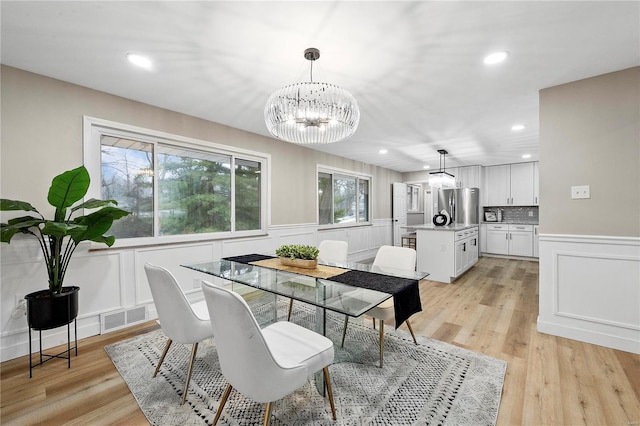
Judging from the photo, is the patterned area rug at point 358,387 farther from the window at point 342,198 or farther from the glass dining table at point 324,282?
the window at point 342,198

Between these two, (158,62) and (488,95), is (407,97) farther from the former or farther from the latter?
(158,62)

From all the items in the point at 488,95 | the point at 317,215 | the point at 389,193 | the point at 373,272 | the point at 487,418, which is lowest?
the point at 487,418

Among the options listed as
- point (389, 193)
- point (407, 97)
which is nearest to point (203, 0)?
point (407, 97)

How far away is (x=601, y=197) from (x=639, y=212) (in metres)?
0.26

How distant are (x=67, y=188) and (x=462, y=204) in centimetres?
731

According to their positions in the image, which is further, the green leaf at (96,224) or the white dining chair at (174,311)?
the green leaf at (96,224)

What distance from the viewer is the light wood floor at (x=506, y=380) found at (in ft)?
5.48

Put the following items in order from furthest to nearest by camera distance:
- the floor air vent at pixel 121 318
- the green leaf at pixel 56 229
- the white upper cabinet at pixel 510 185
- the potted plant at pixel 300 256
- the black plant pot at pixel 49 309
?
the white upper cabinet at pixel 510 185 → the floor air vent at pixel 121 318 → the potted plant at pixel 300 256 → the black plant pot at pixel 49 309 → the green leaf at pixel 56 229

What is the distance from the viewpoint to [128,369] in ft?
7.02

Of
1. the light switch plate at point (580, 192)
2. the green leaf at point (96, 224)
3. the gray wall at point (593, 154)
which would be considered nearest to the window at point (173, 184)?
the green leaf at point (96, 224)

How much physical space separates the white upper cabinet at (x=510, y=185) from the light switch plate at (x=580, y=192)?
182 inches

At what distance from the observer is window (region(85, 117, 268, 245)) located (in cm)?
289

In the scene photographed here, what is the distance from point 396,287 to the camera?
183cm

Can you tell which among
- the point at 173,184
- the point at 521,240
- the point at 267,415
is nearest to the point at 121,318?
the point at 173,184
